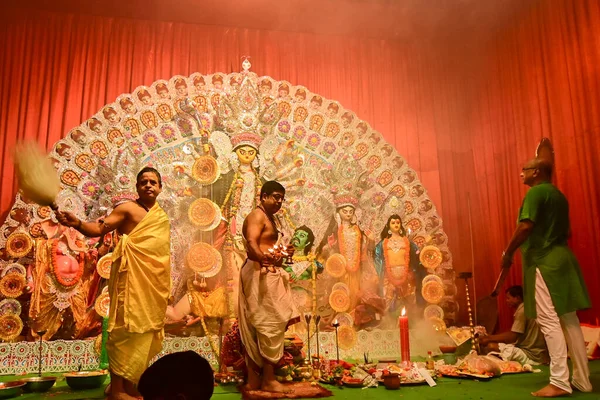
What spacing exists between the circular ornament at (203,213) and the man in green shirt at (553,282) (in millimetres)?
3762

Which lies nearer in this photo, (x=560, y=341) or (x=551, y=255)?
(x=560, y=341)

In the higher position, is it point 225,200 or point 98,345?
point 225,200

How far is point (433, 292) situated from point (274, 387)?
11.7 ft

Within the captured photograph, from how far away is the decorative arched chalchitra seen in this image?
19.4 ft

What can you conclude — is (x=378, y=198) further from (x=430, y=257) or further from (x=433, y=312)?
(x=433, y=312)

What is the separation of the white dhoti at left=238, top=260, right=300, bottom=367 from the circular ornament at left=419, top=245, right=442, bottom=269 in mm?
3371

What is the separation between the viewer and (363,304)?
6.62 meters

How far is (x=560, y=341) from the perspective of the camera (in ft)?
12.2

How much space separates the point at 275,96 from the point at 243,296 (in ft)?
12.4

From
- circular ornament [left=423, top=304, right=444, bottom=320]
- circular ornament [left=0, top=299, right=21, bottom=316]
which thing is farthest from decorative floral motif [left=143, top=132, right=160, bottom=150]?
circular ornament [left=423, top=304, right=444, bottom=320]

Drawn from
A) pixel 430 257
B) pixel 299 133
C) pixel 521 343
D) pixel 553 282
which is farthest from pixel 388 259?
pixel 553 282

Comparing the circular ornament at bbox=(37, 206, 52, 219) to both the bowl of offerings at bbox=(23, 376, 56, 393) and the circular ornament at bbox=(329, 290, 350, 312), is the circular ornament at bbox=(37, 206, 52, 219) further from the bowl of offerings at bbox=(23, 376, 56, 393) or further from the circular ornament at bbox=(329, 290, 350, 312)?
the circular ornament at bbox=(329, 290, 350, 312)

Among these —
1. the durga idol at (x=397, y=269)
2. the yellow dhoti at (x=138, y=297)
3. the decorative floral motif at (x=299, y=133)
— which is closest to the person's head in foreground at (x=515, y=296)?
the durga idol at (x=397, y=269)

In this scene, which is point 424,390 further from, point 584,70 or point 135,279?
point 584,70
